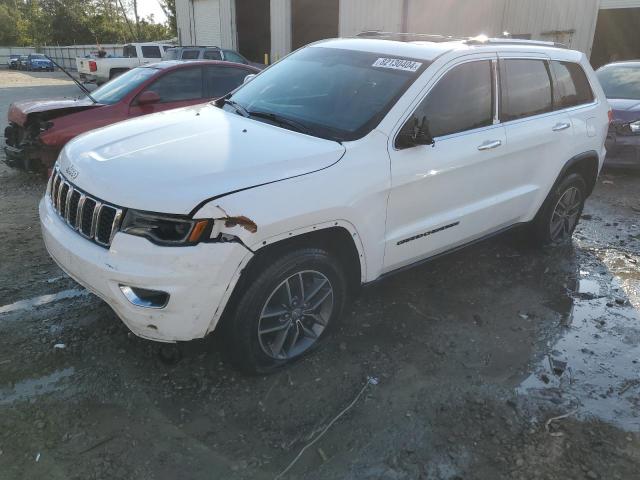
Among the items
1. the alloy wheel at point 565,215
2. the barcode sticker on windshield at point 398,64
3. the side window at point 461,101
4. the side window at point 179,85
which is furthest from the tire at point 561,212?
the side window at point 179,85

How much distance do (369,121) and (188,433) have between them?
6.78 ft

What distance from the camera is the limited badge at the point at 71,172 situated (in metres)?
2.91

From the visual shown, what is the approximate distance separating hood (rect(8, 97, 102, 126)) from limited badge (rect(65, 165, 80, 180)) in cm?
388

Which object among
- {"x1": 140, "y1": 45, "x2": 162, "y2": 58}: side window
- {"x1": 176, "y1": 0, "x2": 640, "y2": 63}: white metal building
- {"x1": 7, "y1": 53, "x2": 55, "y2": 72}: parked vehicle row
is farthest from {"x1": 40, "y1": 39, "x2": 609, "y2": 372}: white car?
{"x1": 7, "y1": 53, "x2": 55, "y2": 72}: parked vehicle row

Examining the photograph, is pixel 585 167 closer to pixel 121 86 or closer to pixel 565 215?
pixel 565 215

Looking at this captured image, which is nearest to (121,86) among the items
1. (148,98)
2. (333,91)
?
(148,98)

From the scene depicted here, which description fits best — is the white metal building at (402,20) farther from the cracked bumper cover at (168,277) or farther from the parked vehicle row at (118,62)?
the cracked bumper cover at (168,277)

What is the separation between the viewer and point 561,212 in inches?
196

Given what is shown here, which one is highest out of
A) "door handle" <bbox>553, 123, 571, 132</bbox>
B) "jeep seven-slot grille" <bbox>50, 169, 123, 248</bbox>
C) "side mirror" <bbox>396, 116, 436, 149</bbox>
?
"side mirror" <bbox>396, 116, 436, 149</bbox>

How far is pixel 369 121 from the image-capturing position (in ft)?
10.6

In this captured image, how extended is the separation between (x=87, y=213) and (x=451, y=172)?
227 centimetres

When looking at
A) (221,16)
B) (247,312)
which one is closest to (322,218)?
(247,312)

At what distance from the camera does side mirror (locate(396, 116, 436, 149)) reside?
3.20m

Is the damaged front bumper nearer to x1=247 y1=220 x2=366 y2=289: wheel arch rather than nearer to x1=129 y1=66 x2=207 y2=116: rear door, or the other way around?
x1=129 y1=66 x2=207 y2=116: rear door
